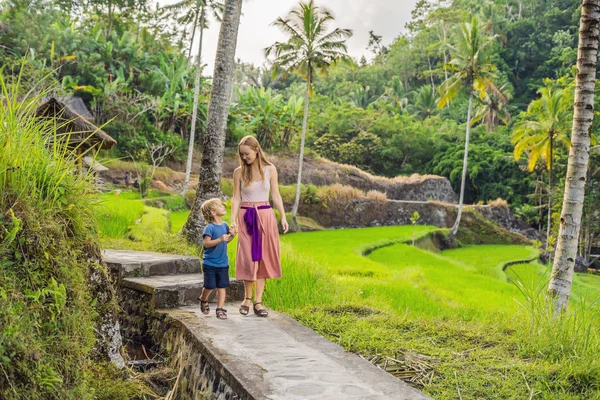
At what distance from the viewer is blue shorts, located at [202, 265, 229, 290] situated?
14.9 feet

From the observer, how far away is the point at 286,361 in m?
3.50

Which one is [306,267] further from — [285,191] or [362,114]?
[362,114]

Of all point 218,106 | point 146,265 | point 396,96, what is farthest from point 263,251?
point 396,96

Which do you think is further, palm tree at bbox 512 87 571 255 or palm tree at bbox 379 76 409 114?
palm tree at bbox 379 76 409 114

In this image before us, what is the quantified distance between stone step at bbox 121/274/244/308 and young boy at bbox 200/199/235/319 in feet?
1.42

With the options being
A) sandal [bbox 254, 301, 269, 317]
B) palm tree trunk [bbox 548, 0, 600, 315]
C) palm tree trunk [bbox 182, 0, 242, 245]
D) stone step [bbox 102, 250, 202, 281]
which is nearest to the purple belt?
sandal [bbox 254, 301, 269, 317]

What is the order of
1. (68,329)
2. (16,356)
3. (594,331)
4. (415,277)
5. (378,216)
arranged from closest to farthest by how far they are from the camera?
(16,356) < (68,329) < (594,331) < (415,277) < (378,216)

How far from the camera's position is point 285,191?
23.0 metres

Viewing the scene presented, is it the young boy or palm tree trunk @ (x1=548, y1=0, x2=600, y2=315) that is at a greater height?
palm tree trunk @ (x1=548, y1=0, x2=600, y2=315)

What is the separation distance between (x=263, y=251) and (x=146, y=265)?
1549 millimetres

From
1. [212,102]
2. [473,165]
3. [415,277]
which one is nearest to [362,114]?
[473,165]

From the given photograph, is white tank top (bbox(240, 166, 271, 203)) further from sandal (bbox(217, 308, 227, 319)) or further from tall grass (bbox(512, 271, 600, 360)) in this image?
tall grass (bbox(512, 271, 600, 360))

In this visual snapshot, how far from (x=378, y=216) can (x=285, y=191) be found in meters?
5.18

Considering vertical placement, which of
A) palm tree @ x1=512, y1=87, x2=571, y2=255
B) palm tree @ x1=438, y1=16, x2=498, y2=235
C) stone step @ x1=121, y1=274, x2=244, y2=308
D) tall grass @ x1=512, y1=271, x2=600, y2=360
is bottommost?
stone step @ x1=121, y1=274, x2=244, y2=308
